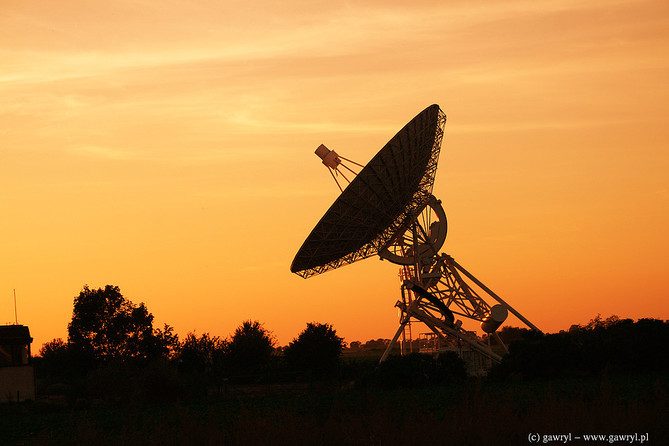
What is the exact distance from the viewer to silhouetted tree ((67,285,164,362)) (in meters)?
108

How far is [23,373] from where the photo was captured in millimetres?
67938

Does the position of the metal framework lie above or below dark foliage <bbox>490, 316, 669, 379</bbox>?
above

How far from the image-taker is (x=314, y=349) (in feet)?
302

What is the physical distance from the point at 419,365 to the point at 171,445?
3851 centimetres

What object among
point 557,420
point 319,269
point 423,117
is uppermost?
point 423,117

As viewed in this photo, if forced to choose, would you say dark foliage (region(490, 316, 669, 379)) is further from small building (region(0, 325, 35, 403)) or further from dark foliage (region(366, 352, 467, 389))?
small building (region(0, 325, 35, 403))

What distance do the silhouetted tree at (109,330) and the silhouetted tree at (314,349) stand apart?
22.6m

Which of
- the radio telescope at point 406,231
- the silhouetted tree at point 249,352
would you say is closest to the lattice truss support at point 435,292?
the radio telescope at point 406,231

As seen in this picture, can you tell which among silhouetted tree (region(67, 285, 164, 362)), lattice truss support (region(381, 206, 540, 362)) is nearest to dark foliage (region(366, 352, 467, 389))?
lattice truss support (region(381, 206, 540, 362))

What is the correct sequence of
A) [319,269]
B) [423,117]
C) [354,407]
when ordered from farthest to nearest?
1. [319,269]
2. [423,117]
3. [354,407]

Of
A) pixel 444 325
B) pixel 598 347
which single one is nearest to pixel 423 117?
pixel 444 325

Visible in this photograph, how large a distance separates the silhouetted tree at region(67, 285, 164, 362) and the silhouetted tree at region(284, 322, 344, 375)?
22565 mm

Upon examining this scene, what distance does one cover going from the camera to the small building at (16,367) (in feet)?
219

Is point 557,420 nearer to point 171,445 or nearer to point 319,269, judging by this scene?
point 171,445
